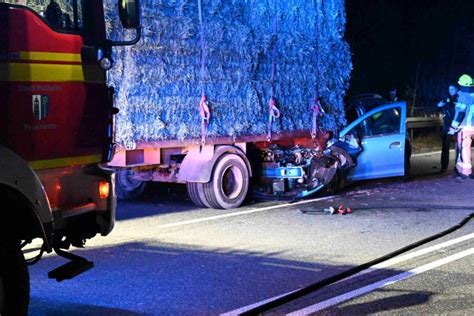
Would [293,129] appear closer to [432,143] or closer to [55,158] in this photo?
[55,158]

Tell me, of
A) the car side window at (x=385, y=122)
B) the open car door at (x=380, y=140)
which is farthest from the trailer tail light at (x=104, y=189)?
the car side window at (x=385, y=122)

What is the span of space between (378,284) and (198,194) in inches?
197

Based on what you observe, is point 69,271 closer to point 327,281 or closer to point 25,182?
point 25,182

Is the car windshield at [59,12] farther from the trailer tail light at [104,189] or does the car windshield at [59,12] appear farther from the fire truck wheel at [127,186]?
the fire truck wheel at [127,186]

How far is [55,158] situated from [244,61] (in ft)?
21.0

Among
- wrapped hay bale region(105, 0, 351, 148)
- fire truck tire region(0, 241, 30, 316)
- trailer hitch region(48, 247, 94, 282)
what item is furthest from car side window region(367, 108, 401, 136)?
fire truck tire region(0, 241, 30, 316)

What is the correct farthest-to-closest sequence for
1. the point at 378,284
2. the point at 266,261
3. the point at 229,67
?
the point at 229,67
the point at 266,261
the point at 378,284

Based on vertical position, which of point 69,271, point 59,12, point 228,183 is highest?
point 59,12

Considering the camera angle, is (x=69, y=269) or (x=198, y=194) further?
(x=198, y=194)

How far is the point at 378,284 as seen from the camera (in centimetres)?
673

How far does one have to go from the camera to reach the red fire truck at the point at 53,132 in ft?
15.2

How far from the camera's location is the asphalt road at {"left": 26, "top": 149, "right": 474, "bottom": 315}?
20.2 ft

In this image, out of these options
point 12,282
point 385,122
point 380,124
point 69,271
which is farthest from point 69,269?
point 385,122

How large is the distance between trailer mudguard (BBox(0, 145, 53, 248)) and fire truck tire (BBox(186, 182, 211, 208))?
6412 mm
